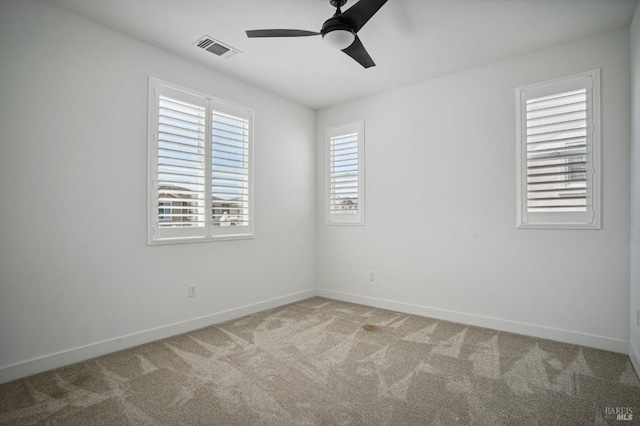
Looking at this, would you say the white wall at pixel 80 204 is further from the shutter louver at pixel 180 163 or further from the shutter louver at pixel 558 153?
the shutter louver at pixel 558 153

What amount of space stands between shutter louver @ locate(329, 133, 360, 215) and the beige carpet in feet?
6.58

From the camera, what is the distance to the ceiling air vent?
329cm

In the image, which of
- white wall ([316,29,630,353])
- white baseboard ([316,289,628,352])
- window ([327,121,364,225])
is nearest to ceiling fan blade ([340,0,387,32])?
white wall ([316,29,630,353])

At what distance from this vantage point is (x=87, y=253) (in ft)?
9.64

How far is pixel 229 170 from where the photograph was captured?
410 cm

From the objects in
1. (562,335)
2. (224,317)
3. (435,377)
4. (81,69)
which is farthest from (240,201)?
(562,335)

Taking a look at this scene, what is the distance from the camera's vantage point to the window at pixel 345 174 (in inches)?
191

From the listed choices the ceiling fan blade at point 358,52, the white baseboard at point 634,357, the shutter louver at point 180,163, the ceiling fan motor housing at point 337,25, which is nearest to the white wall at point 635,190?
the white baseboard at point 634,357

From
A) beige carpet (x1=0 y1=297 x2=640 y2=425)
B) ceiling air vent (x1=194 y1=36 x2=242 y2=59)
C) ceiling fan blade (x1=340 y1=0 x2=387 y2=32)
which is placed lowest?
beige carpet (x1=0 y1=297 x2=640 y2=425)

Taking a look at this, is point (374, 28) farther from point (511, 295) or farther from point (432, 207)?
point (511, 295)

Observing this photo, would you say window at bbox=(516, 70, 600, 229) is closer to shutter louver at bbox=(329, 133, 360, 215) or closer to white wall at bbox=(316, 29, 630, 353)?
white wall at bbox=(316, 29, 630, 353)

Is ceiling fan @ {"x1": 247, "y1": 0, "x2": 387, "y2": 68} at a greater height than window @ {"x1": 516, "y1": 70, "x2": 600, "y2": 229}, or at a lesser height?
greater

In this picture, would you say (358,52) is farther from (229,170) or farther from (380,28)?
(229,170)

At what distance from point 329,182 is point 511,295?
285cm
